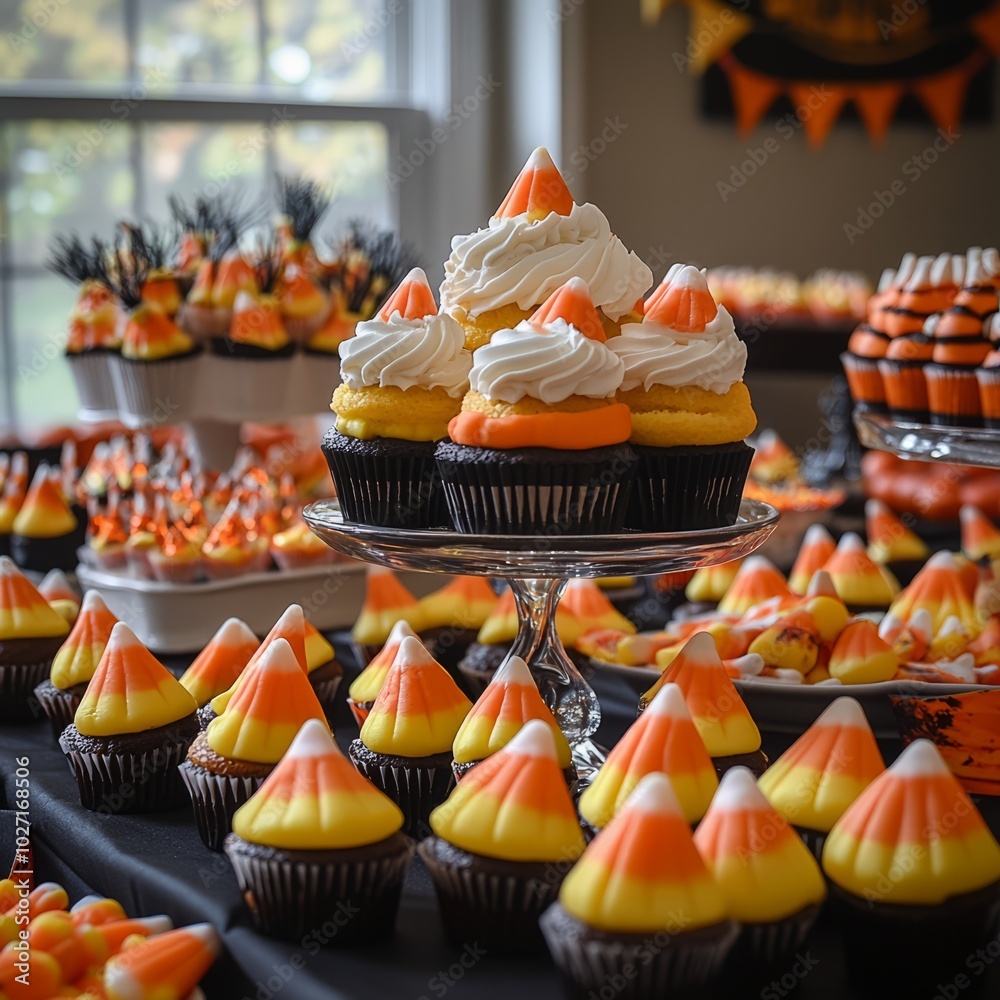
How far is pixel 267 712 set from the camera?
1150mm

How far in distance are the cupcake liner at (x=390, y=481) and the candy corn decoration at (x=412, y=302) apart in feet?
0.46

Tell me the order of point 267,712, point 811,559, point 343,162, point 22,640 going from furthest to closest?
point 343,162, point 811,559, point 22,640, point 267,712

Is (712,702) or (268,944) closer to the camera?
(268,944)

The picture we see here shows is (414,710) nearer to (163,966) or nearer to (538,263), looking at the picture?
(163,966)

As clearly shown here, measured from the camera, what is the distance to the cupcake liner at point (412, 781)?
1169 millimetres

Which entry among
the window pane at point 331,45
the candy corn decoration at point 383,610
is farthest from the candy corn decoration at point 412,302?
the window pane at point 331,45

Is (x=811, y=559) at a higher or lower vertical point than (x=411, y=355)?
lower

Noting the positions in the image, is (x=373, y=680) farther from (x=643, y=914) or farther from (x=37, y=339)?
(x=37, y=339)

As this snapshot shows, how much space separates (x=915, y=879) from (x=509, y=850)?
0.97 feet

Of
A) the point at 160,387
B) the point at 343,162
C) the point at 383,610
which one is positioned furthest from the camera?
the point at 343,162

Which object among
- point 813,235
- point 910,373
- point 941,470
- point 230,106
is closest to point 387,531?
point 910,373

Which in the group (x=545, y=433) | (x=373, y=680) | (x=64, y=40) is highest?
(x=64, y=40)
